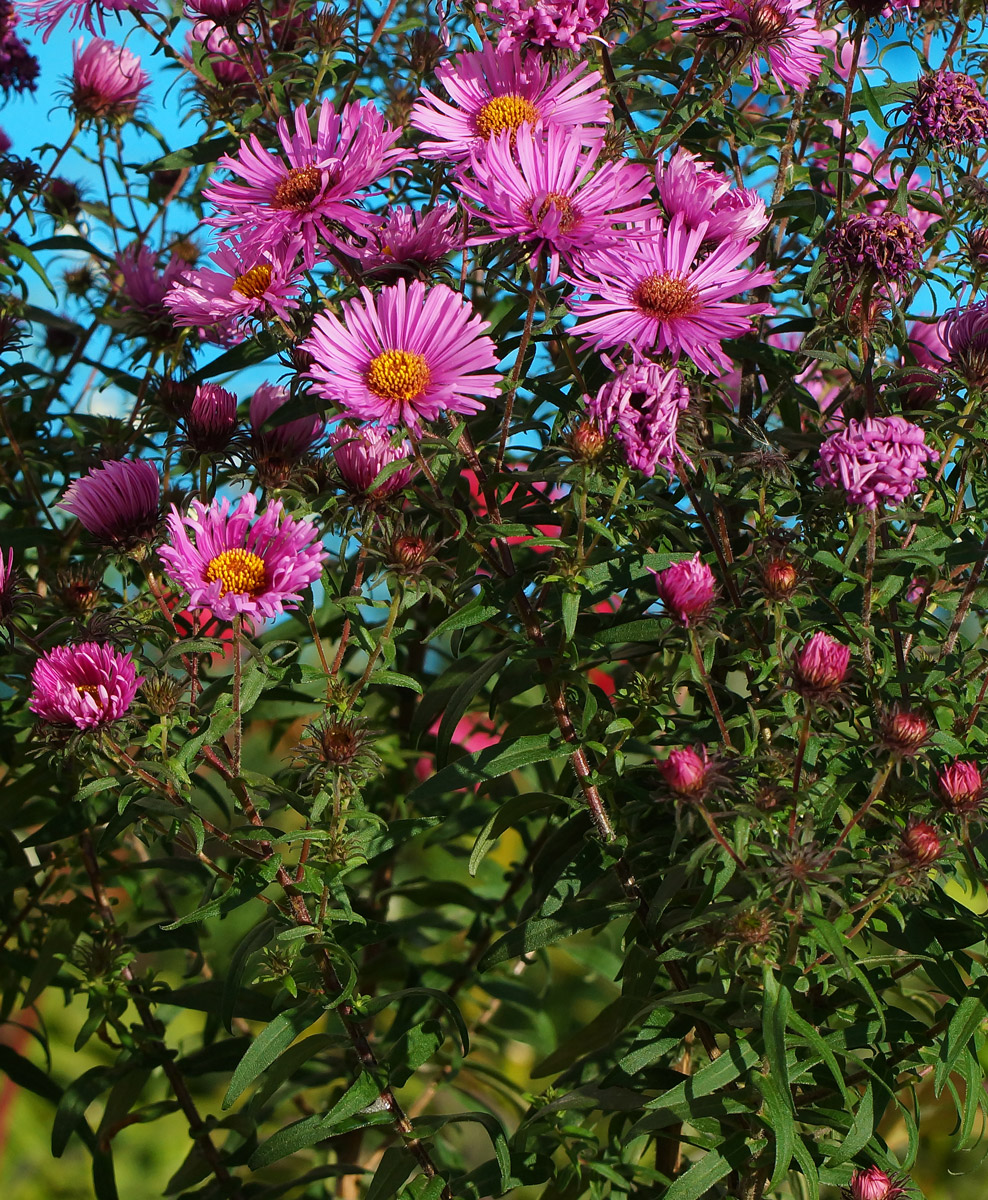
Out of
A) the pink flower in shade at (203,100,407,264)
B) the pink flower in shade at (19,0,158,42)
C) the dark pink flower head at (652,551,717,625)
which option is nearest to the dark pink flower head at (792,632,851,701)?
the dark pink flower head at (652,551,717,625)

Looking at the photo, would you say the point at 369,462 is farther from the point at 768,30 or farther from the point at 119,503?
the point at 768,30

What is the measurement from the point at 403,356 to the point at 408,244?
0.44ft

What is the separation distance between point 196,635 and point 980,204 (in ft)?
2.44

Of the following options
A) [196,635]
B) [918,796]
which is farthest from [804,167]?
[196,635]

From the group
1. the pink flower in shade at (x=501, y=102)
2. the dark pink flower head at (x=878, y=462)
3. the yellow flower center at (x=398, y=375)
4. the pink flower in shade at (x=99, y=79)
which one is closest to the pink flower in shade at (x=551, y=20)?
the pink flower in shade at (x=501, y=102)

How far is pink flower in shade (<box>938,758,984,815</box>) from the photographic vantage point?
2.85 ft

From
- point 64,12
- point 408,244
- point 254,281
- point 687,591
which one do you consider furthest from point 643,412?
point 64,12

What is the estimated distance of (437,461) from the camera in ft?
3.32

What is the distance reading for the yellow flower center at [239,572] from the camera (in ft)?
2.97

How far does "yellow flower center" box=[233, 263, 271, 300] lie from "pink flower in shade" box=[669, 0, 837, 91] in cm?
39

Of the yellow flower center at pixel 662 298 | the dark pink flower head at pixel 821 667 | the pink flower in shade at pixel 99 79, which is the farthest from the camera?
the pink flower in shade at pixel 99 79

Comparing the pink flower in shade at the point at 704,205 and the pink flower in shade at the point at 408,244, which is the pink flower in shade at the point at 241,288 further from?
the pink flower in shade at the point at 704,205

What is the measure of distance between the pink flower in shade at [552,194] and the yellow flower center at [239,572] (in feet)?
0.96

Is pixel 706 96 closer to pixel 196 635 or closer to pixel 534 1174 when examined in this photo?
pixel 196 635
